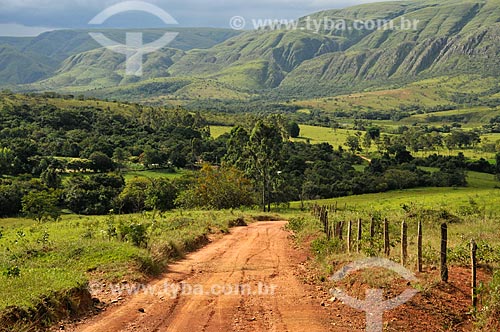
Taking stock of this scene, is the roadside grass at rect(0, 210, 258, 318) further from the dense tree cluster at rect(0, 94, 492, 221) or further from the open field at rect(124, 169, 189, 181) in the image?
the open field at rect(124, 169, 189, 181)

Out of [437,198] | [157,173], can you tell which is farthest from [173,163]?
[437,198]

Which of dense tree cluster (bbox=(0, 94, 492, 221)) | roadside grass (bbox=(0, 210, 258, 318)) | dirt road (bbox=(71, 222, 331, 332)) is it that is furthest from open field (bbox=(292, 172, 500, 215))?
roadside grass (bbox=(0, 210, 258, 318))

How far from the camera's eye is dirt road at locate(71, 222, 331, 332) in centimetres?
1155

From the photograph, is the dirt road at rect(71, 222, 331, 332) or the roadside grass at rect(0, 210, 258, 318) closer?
the dirt road at rect(71, 222, 331, 332)

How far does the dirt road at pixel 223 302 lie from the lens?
37.9 feet

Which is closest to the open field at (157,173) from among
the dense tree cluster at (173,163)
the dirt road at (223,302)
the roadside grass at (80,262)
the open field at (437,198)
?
the dense tree cluster at (173,163)

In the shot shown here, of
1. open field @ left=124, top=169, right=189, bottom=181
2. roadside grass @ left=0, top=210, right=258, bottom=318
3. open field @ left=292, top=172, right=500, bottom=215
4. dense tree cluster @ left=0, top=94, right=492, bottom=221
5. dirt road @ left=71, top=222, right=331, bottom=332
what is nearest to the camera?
dirt road @ left=71, top=222, right=331, bottom=332

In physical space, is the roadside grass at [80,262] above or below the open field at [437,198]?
above

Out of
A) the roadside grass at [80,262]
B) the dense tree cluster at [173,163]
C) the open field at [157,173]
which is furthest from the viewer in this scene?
the open field at [157,173]

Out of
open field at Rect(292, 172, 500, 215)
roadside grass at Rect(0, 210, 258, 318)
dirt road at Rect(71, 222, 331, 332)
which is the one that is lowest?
open field at Rect(292, 172, 500, 215)

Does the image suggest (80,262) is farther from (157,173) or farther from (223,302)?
(157,173)

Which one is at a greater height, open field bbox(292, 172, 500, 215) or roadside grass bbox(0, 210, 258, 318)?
roadside grass bbox(0, 210, 258, 318)

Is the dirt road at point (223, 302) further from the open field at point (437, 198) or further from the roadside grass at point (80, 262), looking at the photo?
the open field at point (437, 198)

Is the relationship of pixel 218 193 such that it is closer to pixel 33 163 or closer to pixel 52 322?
pixel 52 322
